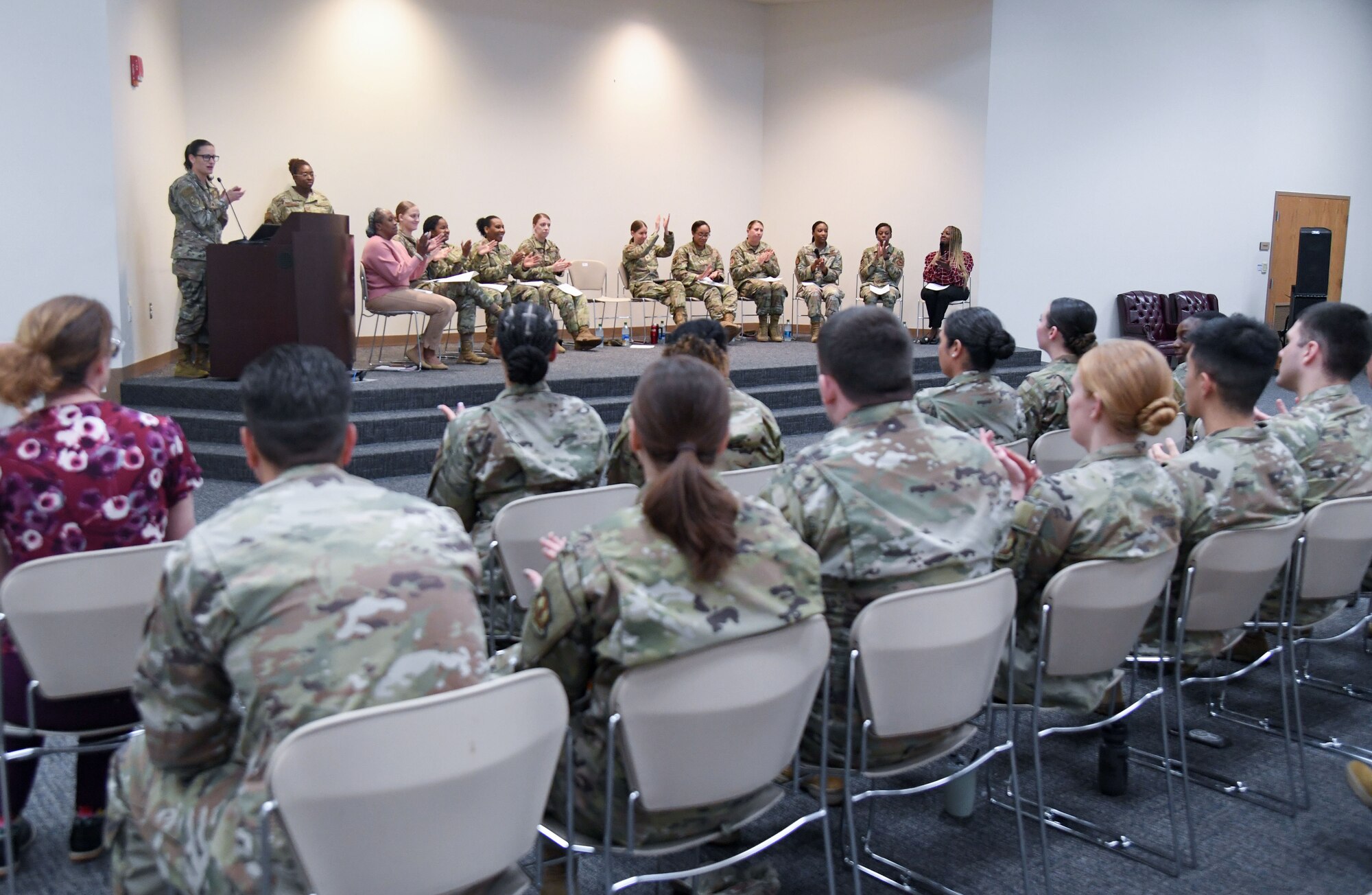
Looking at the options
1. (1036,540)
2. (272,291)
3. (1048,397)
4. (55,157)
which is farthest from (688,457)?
(55,157)

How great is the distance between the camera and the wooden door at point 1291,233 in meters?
12.7

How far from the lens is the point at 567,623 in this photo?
1.75 metres

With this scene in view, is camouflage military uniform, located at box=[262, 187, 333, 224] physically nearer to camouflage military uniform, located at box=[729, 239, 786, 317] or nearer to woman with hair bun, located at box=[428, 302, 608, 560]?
camouflage military uniform, located at box=[729, 239, 786, 317]

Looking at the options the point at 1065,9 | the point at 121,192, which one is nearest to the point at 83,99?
the point at 121,192

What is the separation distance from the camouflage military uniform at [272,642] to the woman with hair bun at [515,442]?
1.44m

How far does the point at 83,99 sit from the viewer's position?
6.23 meters

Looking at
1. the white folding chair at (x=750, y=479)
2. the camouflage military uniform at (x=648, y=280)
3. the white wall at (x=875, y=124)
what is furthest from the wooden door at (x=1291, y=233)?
the white folding chair at (x=750, y=479)

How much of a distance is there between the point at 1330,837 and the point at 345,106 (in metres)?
9.01

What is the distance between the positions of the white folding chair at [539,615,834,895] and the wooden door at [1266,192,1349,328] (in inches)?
506

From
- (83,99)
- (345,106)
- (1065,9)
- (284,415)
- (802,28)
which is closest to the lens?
(284,415)

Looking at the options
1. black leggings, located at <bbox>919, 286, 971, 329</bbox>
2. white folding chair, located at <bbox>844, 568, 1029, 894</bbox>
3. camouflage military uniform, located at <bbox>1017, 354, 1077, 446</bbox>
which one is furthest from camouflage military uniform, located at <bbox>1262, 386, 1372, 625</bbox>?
black leggings, located at <bbox>919, 286, 971, 329</bbox>

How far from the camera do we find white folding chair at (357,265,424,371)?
26.3 ft

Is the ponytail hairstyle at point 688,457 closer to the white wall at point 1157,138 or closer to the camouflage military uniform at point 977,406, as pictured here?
the camouflage military uniform at point 977,406

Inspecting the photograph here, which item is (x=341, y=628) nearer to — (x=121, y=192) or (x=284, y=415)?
(x=284, y=415)
